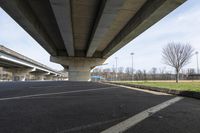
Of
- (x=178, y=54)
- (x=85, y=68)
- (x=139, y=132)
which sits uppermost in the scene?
(x=178, y=54)

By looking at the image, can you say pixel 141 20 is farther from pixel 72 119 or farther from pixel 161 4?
pixel 72 119

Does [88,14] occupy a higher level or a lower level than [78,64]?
higher

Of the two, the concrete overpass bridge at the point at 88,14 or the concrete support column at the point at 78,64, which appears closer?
the concrete overpass bridge at the point at 88,14

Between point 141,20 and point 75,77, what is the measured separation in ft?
128

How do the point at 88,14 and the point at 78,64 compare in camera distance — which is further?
the point at 78,64

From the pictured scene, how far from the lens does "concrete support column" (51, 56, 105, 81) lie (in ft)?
160

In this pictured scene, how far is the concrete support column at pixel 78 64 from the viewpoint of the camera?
4872cm

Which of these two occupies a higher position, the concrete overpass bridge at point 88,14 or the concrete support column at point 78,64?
the concrete overpass bridge at point 88,14

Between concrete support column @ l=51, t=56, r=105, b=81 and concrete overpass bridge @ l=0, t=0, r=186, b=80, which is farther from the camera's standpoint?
concrete support column @ l=51, t=56, r=105, b=81

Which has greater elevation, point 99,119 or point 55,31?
point 55,31

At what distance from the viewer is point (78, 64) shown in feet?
172

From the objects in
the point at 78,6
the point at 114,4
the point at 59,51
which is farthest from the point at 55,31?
the point at 59,51

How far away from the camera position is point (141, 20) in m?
18.1

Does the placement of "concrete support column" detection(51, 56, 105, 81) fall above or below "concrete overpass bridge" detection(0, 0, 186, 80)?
below
